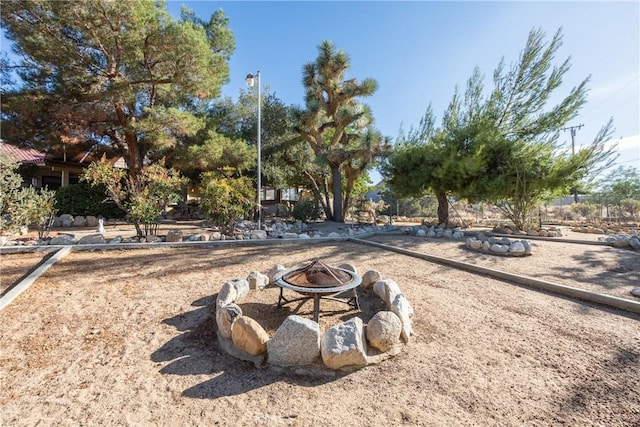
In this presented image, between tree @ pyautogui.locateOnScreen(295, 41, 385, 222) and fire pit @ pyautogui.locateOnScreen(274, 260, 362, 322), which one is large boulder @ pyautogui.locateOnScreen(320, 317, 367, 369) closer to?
fire pit @ pyautogui.locateOnScreen(274, 260, 362, 322)

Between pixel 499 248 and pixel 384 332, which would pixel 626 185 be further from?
pixel 384 332

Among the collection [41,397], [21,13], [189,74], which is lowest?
[41,397]

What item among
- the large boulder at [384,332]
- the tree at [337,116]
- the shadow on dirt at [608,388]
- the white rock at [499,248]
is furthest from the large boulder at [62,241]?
the white rock at [499,248]

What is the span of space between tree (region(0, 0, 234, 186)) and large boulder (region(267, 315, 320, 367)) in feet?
29.3

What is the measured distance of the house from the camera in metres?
12.4

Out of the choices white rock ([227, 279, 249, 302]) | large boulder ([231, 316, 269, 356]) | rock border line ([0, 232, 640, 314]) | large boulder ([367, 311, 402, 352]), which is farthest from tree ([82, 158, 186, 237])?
large boulder ([367, 311, 402, 352])

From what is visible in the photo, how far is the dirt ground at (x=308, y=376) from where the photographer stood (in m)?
1.55

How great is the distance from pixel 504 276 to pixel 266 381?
371cm

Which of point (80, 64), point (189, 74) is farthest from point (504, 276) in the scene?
point (80, 64)

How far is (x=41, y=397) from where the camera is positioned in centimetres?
168

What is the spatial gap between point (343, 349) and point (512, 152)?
31.3 feet

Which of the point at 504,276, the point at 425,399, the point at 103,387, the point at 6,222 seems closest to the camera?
the point at 425,399

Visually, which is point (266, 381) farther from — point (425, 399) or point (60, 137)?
point (60, 137)

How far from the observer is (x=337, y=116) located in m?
11.4
